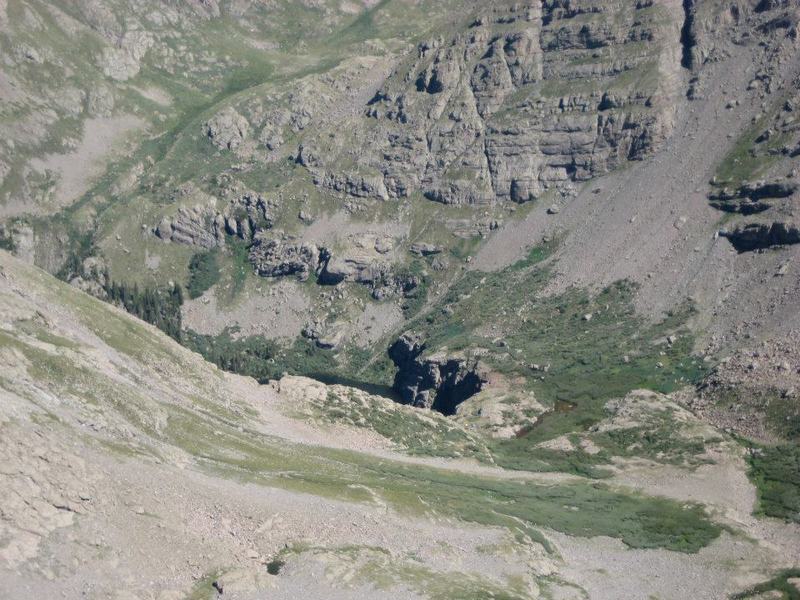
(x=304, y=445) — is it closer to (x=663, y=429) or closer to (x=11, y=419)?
(x=11, y=419)

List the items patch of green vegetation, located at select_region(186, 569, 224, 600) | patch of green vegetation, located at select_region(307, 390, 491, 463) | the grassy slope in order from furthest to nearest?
patch of green vegetation, located at select_region(307, 390, 491, 463) → the grassy slope → patch of green vegetation, located at select_region(186, 569, 224, 600)

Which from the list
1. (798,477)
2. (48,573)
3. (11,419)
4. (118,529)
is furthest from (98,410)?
(798,477)

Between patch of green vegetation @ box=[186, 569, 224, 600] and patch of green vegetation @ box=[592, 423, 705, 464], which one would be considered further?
patch of green vegetation @ box=[592, 423, 705, 464]

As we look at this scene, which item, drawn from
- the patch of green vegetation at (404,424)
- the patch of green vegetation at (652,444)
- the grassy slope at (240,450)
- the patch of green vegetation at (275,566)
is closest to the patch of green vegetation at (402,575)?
the patch of green vegetation at (275,566)

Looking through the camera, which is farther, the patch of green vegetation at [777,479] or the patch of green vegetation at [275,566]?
the patch of green vegetation at [777,479]

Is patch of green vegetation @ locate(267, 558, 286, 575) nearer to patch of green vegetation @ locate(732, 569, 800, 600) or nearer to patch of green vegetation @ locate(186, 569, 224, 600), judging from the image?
patch of green vegetation @ locate(186, 569, 224, 600)

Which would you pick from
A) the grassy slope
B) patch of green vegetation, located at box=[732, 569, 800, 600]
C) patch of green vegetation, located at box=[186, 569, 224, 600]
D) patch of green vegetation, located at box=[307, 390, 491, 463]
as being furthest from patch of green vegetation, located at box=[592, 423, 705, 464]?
patch of green vegetation, located at box=[186, 569, 224, 600]

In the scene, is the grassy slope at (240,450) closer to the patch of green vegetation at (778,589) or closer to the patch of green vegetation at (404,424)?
the patch of green vegetation at (778,589)
